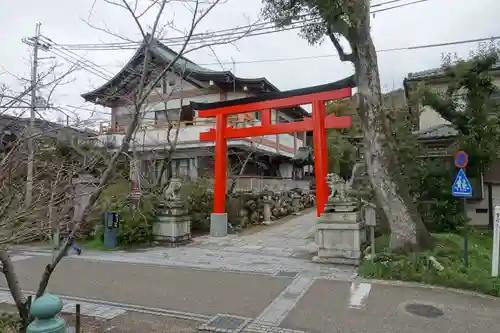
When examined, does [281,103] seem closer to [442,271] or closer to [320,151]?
[320,151]

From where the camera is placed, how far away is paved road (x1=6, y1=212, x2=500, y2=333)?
5.34 metres

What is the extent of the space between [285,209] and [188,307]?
50.8 ft

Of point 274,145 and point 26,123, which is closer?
point 26,123

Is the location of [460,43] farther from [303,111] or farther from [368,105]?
[303,111]

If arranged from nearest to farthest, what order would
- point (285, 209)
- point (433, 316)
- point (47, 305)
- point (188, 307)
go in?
point (47, 305) → point (433, 316) → point (188, 307) → point (285, 209)

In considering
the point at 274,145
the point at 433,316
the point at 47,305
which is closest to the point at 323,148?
the point at 433,316

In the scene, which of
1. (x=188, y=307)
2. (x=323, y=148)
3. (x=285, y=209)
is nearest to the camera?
(x=188, y=307)

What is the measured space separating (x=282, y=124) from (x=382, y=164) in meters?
4.86

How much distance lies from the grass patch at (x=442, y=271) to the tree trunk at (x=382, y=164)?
54cm

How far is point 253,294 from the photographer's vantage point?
22.2ft

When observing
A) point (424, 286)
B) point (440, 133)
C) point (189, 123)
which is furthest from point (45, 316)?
point (189, 123)

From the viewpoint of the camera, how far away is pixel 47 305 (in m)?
3.71

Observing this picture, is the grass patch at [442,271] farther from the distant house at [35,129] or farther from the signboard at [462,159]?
the distant house at [35,129]

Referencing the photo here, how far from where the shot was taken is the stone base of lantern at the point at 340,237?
915 centimetres
